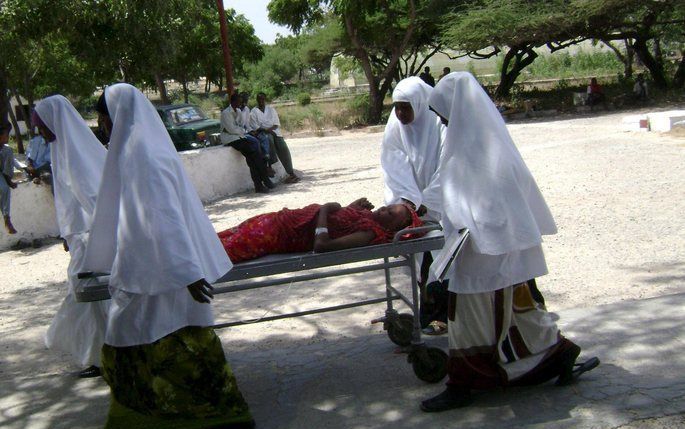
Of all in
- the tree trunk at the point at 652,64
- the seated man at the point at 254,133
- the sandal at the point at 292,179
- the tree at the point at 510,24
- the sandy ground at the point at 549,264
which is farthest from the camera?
the tree trunk at the point at 652,64

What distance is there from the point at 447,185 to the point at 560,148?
10.8 meters

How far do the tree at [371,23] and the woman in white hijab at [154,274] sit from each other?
22.6m

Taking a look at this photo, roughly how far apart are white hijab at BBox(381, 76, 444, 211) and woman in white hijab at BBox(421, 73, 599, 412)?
101 centimetres

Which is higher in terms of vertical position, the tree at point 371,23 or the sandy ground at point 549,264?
the tree at point 371,23

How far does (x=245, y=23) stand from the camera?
107ft

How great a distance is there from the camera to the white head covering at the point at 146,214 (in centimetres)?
330

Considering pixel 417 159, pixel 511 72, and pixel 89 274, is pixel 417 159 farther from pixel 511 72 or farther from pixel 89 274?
pixel 511 72

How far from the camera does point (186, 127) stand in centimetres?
1602

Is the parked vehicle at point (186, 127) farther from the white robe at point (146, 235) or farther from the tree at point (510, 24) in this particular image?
the white robe at point (146, 235)

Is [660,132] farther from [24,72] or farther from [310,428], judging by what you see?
[24,72]

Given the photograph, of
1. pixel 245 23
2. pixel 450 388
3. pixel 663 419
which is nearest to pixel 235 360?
pixel 450 388

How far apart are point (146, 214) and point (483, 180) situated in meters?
1.61

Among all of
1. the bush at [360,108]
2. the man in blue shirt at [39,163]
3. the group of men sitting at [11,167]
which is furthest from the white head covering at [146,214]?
the bush at [360,108]

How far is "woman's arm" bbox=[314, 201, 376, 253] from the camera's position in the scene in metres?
3.99
